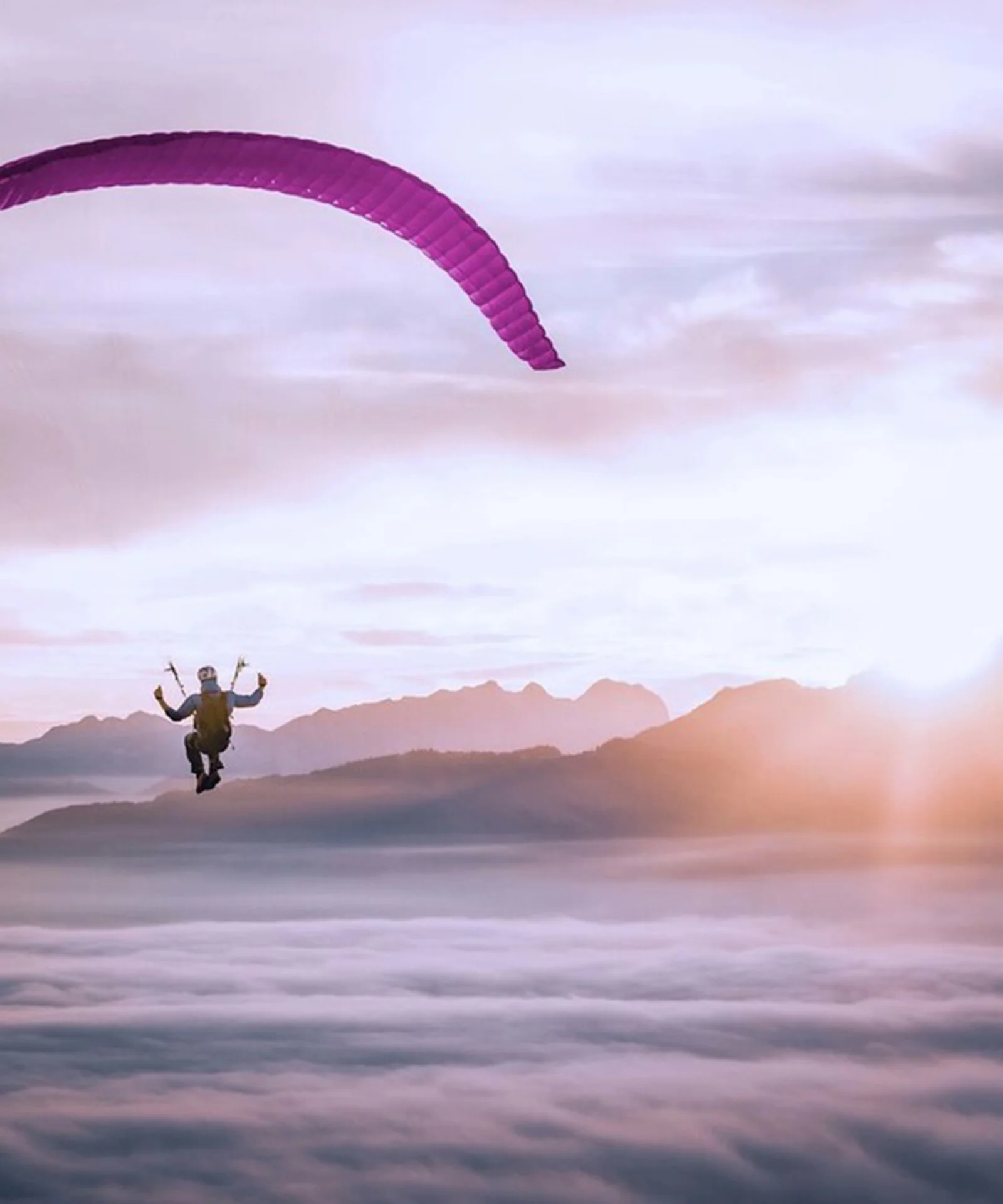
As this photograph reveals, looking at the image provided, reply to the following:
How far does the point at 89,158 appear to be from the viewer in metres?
27.1

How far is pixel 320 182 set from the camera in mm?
28219

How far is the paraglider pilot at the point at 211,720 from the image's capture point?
94.0ft

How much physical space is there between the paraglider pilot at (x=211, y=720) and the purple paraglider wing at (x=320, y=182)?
255 inches

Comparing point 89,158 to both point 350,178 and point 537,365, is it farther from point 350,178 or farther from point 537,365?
point 537,365

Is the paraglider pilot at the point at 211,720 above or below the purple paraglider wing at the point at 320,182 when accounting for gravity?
below

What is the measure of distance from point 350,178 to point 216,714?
25.8 feet

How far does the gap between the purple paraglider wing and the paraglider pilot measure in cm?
647

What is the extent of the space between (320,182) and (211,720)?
25.6 feet

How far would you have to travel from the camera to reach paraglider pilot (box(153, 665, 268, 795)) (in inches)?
1128

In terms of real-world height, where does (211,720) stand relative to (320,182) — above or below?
below

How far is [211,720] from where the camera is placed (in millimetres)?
28812

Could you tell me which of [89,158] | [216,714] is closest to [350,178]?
[89,158]

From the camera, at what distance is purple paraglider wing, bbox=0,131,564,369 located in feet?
89.0

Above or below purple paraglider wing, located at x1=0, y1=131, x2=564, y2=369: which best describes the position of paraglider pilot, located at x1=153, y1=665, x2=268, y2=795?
below
